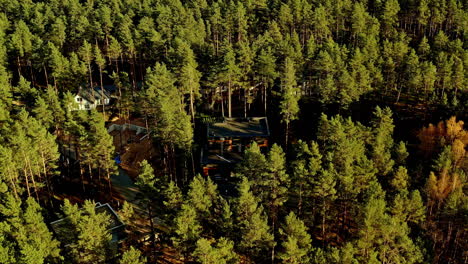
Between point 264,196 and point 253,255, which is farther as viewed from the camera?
point 264,196

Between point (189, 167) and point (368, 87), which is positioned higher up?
point (368, 87)

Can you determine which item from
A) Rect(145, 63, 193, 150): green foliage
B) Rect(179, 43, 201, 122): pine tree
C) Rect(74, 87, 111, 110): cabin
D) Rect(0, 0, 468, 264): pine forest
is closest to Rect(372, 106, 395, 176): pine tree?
Rect(0, 0, 468, 264): pine forest

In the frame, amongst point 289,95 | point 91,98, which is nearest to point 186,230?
point 289,95

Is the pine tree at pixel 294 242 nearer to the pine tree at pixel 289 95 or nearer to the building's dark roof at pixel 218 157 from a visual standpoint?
the building's dark roof at pixel 218 157

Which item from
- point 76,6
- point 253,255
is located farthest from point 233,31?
point 253,255

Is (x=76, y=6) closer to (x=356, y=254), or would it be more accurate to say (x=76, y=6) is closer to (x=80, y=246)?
(x=80, y=246)

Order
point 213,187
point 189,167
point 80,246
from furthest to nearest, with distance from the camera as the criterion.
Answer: point 189,167
point 213,187
point 80,246

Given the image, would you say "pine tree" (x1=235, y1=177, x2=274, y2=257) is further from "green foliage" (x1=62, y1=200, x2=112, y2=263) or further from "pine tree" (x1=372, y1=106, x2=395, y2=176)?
"pine tree" (x1=372, y1=106, x2=395, y2=176)

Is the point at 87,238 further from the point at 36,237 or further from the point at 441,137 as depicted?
the point at 441,137
